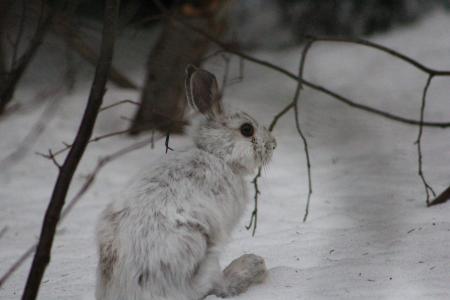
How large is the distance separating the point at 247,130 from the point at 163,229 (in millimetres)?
811

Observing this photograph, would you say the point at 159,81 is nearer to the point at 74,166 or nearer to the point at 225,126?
the point at 225,126

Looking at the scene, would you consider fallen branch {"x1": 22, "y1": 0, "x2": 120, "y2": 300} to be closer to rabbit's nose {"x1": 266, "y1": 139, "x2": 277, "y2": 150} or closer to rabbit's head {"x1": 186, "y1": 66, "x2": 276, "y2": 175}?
rabbit's head {"x1": 186, "y1": 66, "x2": 276, "y2": 175}

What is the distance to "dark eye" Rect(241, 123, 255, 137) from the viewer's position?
377cm

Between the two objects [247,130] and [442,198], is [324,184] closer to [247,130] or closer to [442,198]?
[442,198]

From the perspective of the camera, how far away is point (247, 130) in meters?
3.78

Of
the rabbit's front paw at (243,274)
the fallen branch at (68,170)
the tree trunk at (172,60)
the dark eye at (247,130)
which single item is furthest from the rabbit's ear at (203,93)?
the tree trunk at (172,60)

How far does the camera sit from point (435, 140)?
6336mm

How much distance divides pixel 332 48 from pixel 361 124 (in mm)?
4315

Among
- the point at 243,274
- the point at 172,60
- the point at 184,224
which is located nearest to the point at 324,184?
the point at 243,274

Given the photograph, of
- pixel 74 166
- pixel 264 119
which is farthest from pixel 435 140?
pixel 74 166

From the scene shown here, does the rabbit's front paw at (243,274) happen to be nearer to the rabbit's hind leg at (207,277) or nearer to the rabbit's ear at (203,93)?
the rabbit's hind leg at (207,277)

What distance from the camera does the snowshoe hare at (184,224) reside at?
10.4 ft

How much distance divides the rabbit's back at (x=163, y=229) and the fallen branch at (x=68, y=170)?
20.9 inches

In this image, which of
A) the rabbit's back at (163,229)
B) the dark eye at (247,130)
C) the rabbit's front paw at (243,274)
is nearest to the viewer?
the rabbit's back at (163,229)
